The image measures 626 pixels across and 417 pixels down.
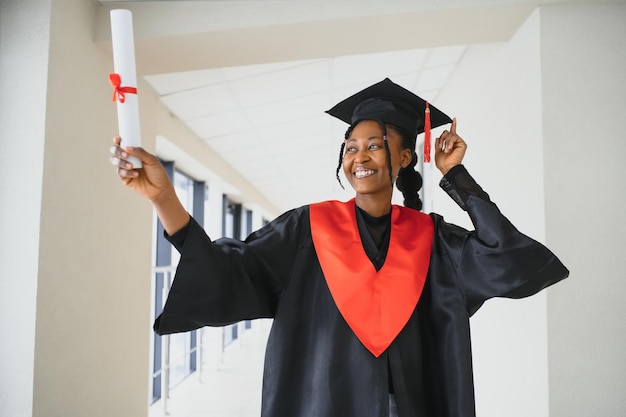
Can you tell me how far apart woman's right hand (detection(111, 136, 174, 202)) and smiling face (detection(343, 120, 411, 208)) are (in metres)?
0.54

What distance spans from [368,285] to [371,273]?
4 centimetres

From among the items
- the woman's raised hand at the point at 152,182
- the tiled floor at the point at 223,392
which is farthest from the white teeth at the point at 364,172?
the tiled floor at the point at 223,392

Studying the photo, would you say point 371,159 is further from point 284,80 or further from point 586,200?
point 284,80

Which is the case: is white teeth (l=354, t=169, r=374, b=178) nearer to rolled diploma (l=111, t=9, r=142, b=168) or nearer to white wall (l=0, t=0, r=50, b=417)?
rolled diploma (l=111, t=9, r=142, b=168)

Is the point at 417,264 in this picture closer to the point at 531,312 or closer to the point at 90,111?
the point at 531,312

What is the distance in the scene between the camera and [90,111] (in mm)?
2344

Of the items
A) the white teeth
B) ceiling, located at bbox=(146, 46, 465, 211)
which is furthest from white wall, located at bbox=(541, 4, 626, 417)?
ceiling, located at bbox=(146, 46, 465, 211)

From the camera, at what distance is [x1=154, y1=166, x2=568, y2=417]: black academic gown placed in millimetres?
1241

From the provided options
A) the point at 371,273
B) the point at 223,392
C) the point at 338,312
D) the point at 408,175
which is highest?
the point at 408,175

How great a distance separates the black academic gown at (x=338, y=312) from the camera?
1241 mm

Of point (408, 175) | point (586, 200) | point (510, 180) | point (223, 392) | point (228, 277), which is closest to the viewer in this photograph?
point (228, 277)

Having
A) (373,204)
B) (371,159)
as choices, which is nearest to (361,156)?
(371,159)

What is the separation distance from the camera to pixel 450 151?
57.4 inches

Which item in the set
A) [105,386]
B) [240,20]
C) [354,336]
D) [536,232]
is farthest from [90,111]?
[536,232]
